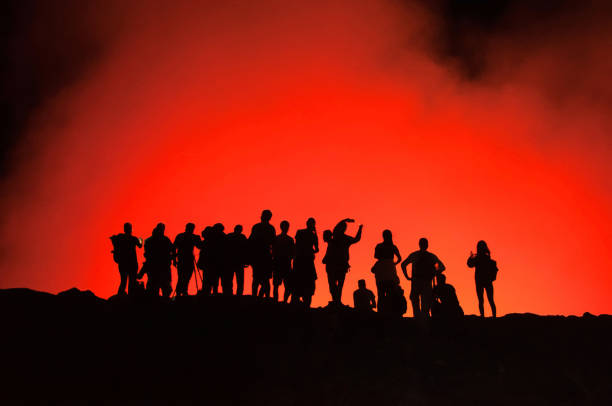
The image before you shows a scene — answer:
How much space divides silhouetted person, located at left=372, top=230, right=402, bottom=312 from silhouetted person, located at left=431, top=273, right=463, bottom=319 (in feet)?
3.72

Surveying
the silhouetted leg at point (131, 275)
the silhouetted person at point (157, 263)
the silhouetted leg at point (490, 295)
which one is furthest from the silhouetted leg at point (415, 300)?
the silhouetted leg at point (131, 275)

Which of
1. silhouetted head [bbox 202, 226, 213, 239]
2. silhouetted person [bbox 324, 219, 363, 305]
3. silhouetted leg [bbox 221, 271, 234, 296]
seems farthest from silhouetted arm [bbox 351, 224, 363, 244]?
silhouetted head [bbox 202, 226, 213, 239]

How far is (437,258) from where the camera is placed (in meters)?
14.9

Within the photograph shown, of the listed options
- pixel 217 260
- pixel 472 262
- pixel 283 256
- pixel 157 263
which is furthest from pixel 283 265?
pixel 472 262

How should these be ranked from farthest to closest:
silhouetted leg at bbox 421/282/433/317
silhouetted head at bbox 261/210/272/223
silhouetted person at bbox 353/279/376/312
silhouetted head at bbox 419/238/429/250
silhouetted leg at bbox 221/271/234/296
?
silhouetted person at bbox 353/279/376/312, silhouetted head at bbox 261/210/272/223, silhouetted leg at bbox 221/271/234/296, silhouetted head at bbox 419/238/429/250, silhouetted leg at bbox 421/282/433/317

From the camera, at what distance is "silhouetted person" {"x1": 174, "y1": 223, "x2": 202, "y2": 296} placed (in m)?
16.2

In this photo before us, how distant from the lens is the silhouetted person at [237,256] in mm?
15820

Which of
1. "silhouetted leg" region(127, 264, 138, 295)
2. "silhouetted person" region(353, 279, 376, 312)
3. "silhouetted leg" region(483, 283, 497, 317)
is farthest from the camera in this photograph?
"silhouetted person" region(353, 279, 376, 312)

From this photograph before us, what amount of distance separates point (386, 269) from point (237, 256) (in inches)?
155

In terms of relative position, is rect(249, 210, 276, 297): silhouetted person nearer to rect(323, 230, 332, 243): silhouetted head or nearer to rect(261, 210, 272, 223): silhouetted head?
rect(261, 210, 272, 223): silhouetted head

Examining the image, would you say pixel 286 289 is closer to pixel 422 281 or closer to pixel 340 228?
pixel 340 228

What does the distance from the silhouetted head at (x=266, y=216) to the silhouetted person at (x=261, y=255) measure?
0.24 feet

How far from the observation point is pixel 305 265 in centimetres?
1548

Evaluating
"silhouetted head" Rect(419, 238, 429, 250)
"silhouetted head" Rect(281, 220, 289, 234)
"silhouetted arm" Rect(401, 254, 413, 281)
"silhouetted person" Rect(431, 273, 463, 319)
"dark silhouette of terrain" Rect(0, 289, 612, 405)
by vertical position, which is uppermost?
"silhouetted head" Rect(281, 220, 289, 234)
